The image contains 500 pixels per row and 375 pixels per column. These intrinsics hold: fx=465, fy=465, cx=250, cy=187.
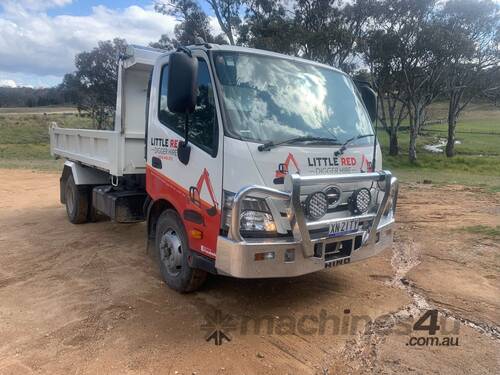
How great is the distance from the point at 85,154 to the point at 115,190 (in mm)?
1195

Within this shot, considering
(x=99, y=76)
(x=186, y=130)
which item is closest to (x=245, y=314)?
(x=186, y=130)

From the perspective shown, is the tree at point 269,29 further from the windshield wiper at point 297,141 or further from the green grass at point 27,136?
the windshield wiper at point 297,141

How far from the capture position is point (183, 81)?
3822 millimetres

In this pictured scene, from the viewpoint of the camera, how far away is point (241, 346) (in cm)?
378

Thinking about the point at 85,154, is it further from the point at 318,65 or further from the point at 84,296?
the point at 318,65

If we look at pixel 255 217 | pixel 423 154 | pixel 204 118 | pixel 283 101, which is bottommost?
pixel 423 154

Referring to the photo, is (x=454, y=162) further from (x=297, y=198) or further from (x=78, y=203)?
(x=297, y=198)

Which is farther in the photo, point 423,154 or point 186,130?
point 423,154

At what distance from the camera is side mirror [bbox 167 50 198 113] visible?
379 cm

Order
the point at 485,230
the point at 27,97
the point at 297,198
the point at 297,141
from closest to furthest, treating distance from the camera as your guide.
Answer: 1. the point at 297,198
2. the point at 297,141
3. the point at 485,230
4. the point at 27,97

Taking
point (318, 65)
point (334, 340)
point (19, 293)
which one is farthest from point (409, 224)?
point (19, 293)

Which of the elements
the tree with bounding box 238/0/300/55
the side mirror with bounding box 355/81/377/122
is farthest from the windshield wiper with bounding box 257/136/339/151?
the tree with bounding box 238/0/300/55

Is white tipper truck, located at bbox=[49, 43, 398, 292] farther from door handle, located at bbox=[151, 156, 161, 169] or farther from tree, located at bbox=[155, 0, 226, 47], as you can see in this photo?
tree, located at bbox=[155, 0, 226, 47]

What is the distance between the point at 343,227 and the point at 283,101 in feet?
4.15
